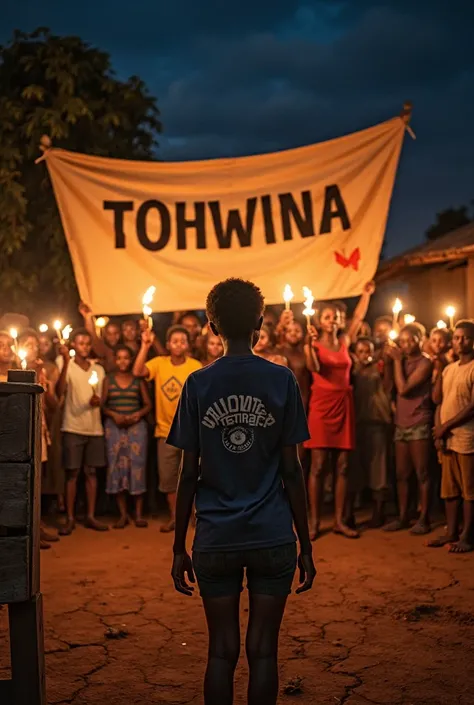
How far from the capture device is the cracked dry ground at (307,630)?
151 inches

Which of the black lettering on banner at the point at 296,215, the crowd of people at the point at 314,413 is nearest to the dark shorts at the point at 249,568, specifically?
the crowd of people at the point at 314,413

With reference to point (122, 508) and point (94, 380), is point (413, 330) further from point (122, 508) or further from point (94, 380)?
point (122, 508)

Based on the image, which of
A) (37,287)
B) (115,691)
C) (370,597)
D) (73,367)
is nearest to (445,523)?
(370,597)

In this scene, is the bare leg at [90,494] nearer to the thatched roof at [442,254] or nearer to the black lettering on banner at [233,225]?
the black lettering on banner at [233,225]

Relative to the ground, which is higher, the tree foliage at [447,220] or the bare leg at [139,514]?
the tree foliage at [447,220]

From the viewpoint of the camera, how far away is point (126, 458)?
8.00 metres

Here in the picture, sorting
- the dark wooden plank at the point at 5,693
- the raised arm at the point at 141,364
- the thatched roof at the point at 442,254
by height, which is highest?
the thatched roof at the point at 442,254

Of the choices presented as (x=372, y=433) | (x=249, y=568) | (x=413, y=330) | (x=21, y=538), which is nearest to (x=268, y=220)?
(x=413, y=330)

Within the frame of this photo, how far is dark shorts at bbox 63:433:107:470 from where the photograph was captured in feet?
25.2

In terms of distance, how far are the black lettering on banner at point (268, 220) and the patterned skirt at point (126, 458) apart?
7.53 feet

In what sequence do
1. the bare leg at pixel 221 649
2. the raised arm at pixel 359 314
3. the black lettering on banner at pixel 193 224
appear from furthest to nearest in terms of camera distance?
the black lettering on banner at pixel 193 224 < the raised arm at pixel 359 314 < the bare leg at pixel 221 649

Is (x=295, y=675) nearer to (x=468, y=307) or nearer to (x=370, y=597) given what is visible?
(x=370, y=597)

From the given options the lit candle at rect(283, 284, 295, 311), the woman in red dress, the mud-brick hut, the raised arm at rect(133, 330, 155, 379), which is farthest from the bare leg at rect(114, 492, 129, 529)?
the mud-brick hut

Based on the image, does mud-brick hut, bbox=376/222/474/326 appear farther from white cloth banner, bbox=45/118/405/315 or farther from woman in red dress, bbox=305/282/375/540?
woman in red dress, bbox=305/282/375/540
